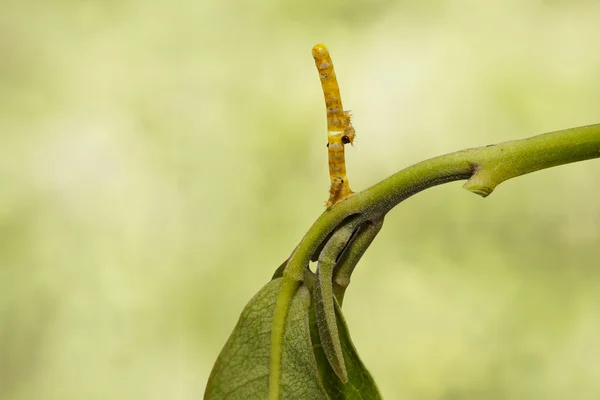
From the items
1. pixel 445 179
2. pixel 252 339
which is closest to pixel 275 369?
pixel 252 339

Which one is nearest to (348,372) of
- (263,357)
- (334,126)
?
(263,357)

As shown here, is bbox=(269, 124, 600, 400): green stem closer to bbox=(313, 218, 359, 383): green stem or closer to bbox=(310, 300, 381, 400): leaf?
bbox=(313, 218, 359, 383): green stem

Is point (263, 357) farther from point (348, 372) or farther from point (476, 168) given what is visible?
point (476, 168)

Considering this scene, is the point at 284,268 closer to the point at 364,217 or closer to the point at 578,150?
the point at 364,217

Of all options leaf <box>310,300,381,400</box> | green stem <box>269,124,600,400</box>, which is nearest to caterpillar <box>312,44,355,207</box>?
green stem <box>269,124,600,400</box>

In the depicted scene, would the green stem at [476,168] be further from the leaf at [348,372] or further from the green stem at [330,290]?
the leaf at [348,372]

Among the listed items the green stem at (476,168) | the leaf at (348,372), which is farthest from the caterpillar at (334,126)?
the leaf at (348,372)
